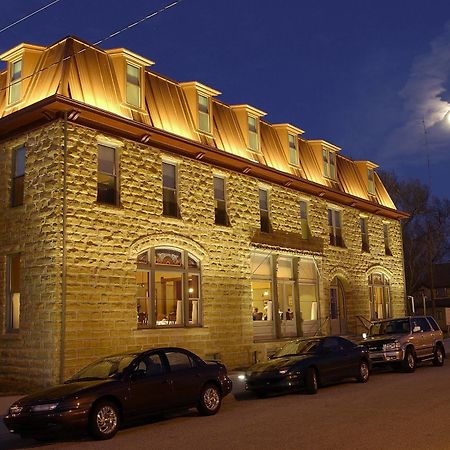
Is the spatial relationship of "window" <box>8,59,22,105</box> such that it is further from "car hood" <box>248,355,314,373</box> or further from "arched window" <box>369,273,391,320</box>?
"arched window" <box>369,273,391,320</box>

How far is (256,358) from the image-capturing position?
22828 millimetres

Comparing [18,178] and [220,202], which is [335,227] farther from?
[18,178]

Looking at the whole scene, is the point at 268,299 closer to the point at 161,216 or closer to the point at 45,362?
the point at 161,216

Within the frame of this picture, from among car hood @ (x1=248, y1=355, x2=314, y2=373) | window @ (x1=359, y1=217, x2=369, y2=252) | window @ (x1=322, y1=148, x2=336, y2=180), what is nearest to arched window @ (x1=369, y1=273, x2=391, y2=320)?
window @ (x1=359, y1=217, x2=369, y2=252)

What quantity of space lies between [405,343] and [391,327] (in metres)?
1.37

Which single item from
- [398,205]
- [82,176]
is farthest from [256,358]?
[398,205]

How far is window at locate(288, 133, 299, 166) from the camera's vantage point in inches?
1062

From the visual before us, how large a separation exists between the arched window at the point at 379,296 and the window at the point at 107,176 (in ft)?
57.0

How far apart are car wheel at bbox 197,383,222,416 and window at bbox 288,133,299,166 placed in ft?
50.6

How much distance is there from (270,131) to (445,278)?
51.2 metres

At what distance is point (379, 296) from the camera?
32.8 m

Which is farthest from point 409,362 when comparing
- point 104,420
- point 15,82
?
point 15,82

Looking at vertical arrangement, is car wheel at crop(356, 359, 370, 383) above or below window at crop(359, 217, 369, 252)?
below

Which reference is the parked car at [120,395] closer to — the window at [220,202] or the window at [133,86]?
the window at [133,86]
